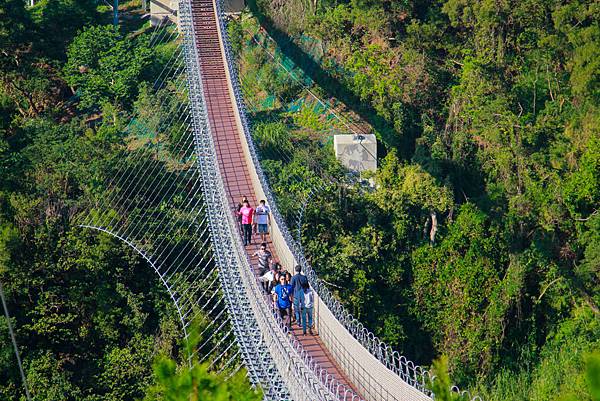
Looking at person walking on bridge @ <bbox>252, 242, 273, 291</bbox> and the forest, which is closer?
person walking on bridge @ <bbox>252, 242, 273, 291</bbox>

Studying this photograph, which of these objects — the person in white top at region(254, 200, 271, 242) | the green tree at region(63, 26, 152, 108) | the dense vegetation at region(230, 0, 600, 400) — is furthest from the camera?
the green tree at region(63, 26, 152, 108)

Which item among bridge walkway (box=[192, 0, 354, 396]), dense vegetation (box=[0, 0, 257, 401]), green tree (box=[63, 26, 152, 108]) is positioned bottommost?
dense vegetation (box=[0, 0, 257, 401])

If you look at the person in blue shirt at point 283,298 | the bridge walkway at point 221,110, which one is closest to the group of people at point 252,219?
the bridge walkway at point 221,110

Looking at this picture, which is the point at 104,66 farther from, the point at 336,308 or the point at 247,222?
the point at 336,308

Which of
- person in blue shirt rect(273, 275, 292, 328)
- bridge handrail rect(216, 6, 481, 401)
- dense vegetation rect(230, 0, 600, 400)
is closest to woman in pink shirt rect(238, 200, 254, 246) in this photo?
bridge handrail rect(216, 6, 481, 401)

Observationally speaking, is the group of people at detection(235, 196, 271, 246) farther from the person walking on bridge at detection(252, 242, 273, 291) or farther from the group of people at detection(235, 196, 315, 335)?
the person walking on bridge at detection(252, 242, 273, 291)

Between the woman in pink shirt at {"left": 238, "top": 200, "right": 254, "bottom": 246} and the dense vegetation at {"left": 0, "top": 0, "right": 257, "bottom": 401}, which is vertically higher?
the woman in pink shirt at {"left": 238, "top": 200, "right": 254, "bottom": 246}

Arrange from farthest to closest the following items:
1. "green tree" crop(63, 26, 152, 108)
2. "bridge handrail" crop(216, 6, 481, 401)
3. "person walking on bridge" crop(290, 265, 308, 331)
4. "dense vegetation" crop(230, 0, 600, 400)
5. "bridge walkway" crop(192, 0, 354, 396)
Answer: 1. "green tree" crop(63, 26, 152, 108)
2. "dense vegetation" crop(230, 0, 600, 400)
3. "bridge walkway" crop(192, 0, 354, 396)
4. "person walking on bridge" crop(290, 265, 308, 331)
5. "bridge handrail" crop(216, 6, 481, 401)
